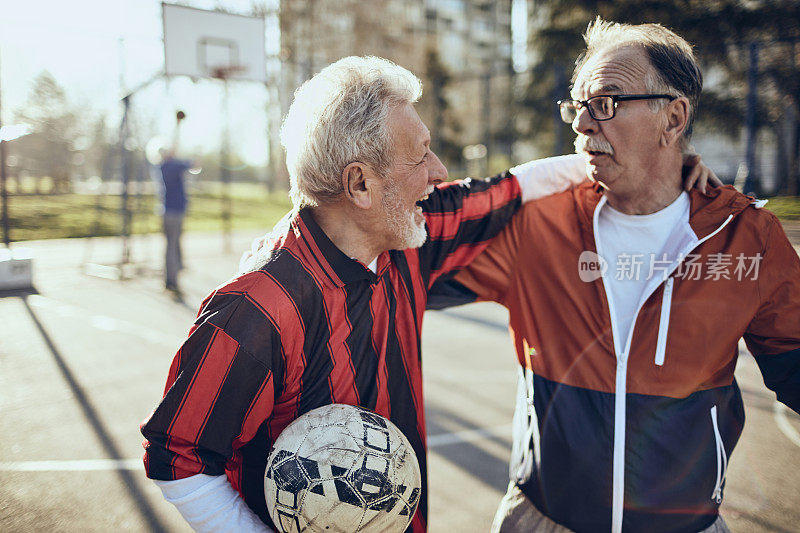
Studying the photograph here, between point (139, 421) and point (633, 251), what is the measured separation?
4106 millimetres

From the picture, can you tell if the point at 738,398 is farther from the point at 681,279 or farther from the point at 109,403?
the point at 109,403

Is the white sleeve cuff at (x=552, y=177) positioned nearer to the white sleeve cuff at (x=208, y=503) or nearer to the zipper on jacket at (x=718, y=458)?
the zipper on jacket at (x=718, y=458)

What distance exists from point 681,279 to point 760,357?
341 mm

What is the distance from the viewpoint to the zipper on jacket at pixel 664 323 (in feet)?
5.60

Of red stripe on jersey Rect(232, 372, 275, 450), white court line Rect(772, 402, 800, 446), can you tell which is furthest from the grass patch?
red stripe on jersey Rect(232, 372, 275, 450)

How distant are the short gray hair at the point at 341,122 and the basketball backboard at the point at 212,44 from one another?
35.6 feet

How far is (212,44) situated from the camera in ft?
39.8

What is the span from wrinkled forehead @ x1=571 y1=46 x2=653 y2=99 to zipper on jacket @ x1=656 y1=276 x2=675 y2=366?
0.64 metres

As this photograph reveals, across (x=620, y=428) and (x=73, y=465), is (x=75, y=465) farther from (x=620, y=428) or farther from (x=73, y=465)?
(x=620, y=428)

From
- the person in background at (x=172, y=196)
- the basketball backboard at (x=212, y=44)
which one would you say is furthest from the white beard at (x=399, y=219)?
the basketball backboard at (x=212, y=44)

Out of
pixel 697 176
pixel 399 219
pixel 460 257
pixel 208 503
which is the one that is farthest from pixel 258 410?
pixel 697 176

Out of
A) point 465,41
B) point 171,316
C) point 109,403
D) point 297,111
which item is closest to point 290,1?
point 171,316

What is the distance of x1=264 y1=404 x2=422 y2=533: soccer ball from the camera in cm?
143

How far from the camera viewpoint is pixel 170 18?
11.4 m
